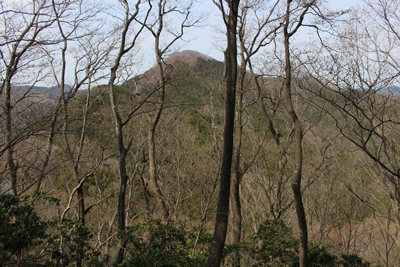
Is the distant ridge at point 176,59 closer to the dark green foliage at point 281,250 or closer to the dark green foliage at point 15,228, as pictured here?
the dark green foliage at point 281,250

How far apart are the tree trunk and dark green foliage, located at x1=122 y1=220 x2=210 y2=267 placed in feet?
2.74

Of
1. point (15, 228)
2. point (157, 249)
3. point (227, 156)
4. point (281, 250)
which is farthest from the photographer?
point (281, 250)

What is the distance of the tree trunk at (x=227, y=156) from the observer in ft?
13.6

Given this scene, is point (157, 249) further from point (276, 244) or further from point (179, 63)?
point (179, 63)

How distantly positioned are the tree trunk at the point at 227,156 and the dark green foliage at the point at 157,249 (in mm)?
834

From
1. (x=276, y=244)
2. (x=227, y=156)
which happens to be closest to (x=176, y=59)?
(x=227, y=156)

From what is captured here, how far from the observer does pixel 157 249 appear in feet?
14.9

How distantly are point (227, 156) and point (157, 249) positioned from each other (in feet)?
6.38

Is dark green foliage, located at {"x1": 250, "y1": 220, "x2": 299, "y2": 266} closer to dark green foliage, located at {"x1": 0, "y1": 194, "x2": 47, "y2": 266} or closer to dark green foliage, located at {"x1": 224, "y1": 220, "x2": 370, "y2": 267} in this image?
dark green foliage, located at {"x1": 224, "y1": 220, "x2": 370, "y2": 267}

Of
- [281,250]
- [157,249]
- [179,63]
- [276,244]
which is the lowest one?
[281,250]

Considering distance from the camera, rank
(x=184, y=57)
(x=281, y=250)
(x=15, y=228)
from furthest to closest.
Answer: (x=184, y=57)
(x=281, y=250)
(x=15, y=228)

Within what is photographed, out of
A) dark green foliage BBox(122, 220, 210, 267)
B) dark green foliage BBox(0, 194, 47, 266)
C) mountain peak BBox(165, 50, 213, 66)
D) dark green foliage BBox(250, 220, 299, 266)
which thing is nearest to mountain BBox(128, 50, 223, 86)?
mountain peak BBox(165, 50, 213, 66)

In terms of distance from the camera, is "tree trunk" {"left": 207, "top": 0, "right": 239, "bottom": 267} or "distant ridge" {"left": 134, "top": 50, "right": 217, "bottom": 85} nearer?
"tree trunk" {"left": 207, "top": 0, "right": 239, "bottom": 267}

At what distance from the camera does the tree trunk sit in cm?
414
